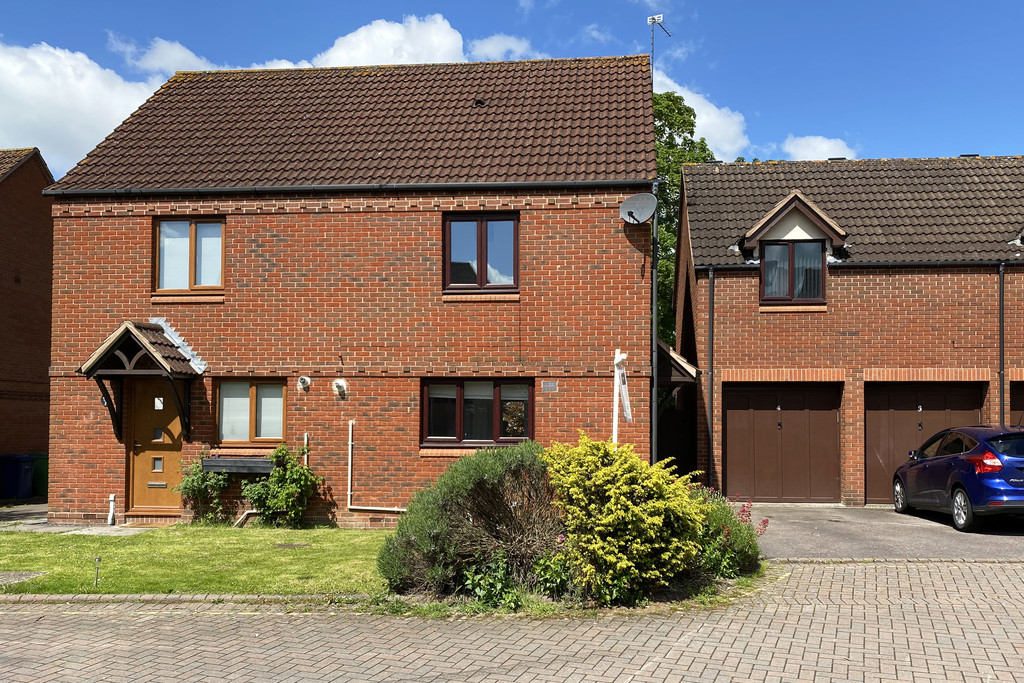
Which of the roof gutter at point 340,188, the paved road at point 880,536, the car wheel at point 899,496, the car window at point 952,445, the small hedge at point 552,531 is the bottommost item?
the paved road at point 880,536

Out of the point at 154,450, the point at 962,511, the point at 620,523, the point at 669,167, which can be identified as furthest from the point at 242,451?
the point at 669,167

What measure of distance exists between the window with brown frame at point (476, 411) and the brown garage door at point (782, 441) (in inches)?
198

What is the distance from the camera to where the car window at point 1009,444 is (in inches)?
472

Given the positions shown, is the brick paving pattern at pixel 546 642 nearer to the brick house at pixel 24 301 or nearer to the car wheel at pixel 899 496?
the car wheel at pixel 899 496

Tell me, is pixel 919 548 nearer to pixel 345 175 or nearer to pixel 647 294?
pixel 647 294

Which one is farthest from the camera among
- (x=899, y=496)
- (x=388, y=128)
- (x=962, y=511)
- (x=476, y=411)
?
(x=388, y=128)

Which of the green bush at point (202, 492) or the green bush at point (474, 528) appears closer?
the green bush at point (474, 528)

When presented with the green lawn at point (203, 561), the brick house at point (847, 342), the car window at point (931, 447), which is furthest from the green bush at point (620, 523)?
the brick house at point (847, 342)

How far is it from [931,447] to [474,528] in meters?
9.31

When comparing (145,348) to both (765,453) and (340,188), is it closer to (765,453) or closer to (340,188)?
(340,188)

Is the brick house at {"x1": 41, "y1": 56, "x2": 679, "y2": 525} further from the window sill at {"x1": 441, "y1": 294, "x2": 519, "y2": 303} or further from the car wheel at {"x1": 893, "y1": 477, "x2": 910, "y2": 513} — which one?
the car wheel at {"x1": 893, "y1": 477, "x2": 910, "y2": 513}

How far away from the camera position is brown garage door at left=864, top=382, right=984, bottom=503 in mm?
15945

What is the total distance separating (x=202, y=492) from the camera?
1316cm

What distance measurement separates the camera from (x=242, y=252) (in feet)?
44.5
